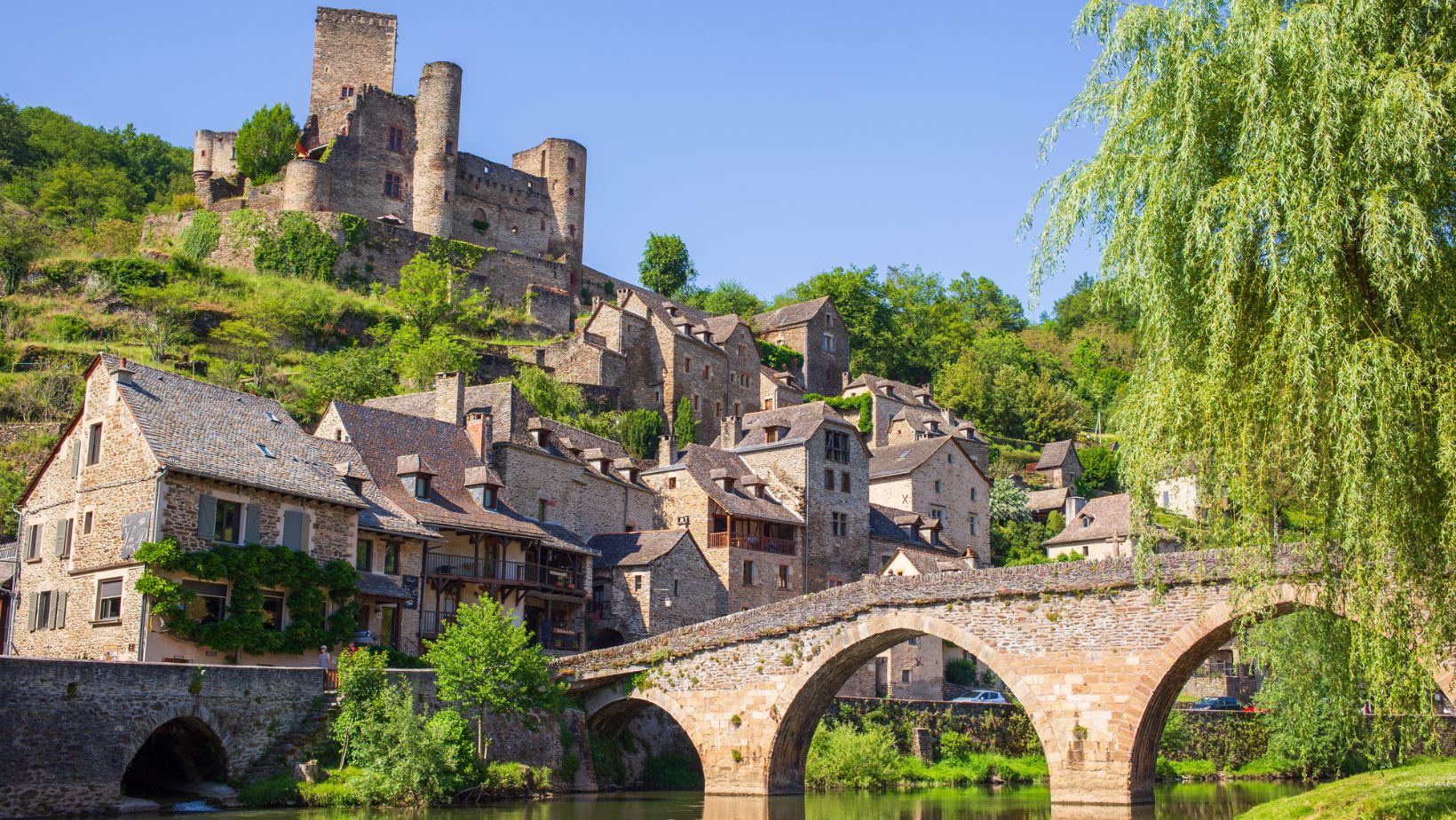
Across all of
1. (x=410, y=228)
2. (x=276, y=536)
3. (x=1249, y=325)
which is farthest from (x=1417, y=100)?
(x=410, y=228)

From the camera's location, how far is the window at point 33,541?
30688 millimetres

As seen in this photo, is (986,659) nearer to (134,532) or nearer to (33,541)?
(134,532)

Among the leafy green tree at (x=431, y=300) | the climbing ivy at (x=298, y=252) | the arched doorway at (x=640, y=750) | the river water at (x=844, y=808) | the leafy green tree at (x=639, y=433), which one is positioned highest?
the climbing ivy at (x=298, y=252)

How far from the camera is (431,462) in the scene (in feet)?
122

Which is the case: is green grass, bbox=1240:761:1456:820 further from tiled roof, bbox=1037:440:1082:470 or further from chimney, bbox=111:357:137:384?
tiled roof, bbox=1037:440:1082:470

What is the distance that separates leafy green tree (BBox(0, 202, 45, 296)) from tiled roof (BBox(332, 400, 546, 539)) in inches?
1181

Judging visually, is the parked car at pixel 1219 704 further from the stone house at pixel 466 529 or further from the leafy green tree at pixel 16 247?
the leafy green tree at pixel 16 247

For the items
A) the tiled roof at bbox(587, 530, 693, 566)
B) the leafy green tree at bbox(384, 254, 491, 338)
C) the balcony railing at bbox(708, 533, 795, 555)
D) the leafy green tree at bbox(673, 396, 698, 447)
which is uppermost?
the leafy green tree at bbox(384, 254, 491, 338)

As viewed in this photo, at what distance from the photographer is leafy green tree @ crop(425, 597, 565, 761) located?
28859 millimetres

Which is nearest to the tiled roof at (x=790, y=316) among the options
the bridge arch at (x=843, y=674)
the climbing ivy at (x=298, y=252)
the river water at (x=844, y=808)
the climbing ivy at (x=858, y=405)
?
the climbing ivy at (x=858, y=405)

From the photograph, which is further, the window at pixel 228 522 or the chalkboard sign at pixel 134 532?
the window at pixel 228 522

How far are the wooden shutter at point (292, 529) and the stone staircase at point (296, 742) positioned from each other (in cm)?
377

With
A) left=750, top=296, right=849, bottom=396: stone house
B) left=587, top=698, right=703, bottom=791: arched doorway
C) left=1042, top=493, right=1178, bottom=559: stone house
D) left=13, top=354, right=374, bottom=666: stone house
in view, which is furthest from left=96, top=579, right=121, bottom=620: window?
left=750, top=296, right=849, bottom=396: stone house

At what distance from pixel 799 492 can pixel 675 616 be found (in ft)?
29.5
